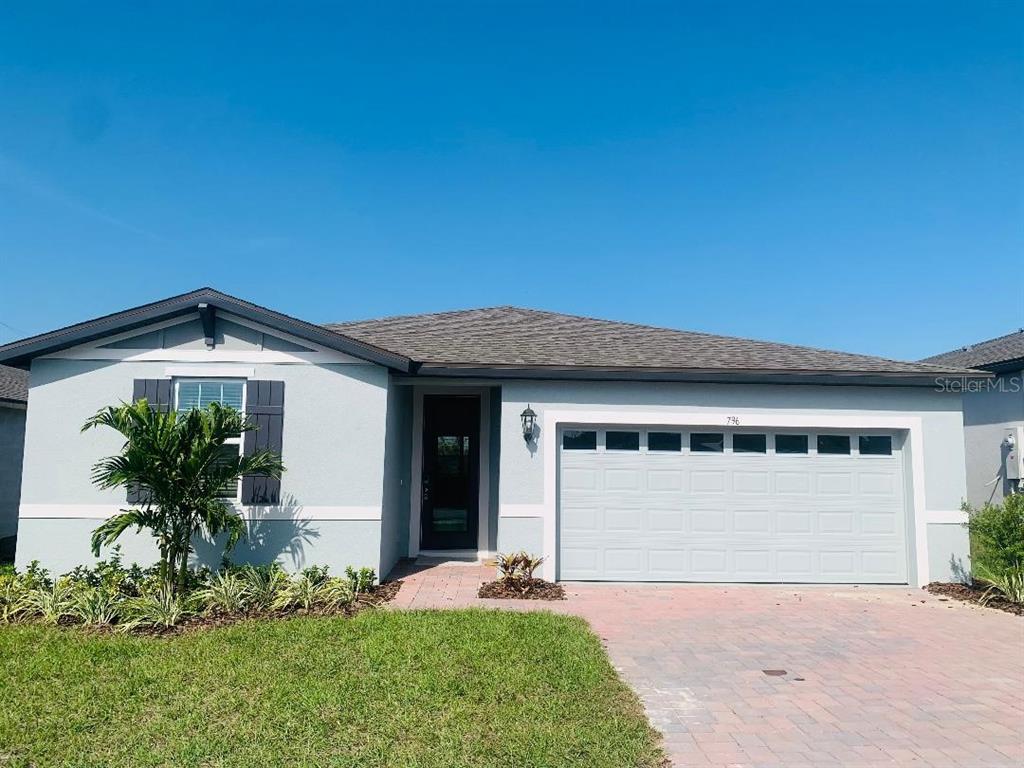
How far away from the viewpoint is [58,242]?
1474cm

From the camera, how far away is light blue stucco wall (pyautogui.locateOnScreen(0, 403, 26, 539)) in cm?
1152

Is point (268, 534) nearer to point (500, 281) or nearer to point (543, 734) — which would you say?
point (543, 734)

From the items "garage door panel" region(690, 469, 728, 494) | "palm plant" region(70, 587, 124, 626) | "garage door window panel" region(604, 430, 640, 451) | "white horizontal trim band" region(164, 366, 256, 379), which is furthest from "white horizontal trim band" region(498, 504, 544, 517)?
"palm plant" region(70, 587, 124, 626)

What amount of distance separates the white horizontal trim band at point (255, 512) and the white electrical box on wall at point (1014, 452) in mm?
10963

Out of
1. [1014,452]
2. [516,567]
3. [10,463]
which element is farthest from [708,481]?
[10,463]

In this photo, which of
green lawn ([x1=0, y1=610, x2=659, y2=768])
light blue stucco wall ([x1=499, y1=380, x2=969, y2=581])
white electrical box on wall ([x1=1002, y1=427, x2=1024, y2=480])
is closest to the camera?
green lawn ([x1=0, y1=610, x2=659, y2=768])

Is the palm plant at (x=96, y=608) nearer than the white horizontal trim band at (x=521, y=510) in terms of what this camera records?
Yes

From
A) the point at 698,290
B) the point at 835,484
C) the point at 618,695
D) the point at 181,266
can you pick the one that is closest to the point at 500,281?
the point at 698,290

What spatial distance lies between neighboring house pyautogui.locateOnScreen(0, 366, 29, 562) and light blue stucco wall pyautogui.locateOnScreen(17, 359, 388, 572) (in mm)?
4651

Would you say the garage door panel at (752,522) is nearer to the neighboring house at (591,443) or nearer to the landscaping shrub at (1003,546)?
the neighboring house at (591,443)

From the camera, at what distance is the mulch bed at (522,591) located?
781 cm

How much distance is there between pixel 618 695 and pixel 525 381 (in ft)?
16.7

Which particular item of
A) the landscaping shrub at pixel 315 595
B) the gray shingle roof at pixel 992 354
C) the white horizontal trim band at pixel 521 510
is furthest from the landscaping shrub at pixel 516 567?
the gray shingle roof at pixel 992 354

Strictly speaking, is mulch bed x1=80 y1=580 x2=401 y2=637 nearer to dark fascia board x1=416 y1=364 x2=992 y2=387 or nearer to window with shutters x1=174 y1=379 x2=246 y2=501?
window with shutters x1=174 y1=379 x2=246 y2=501
